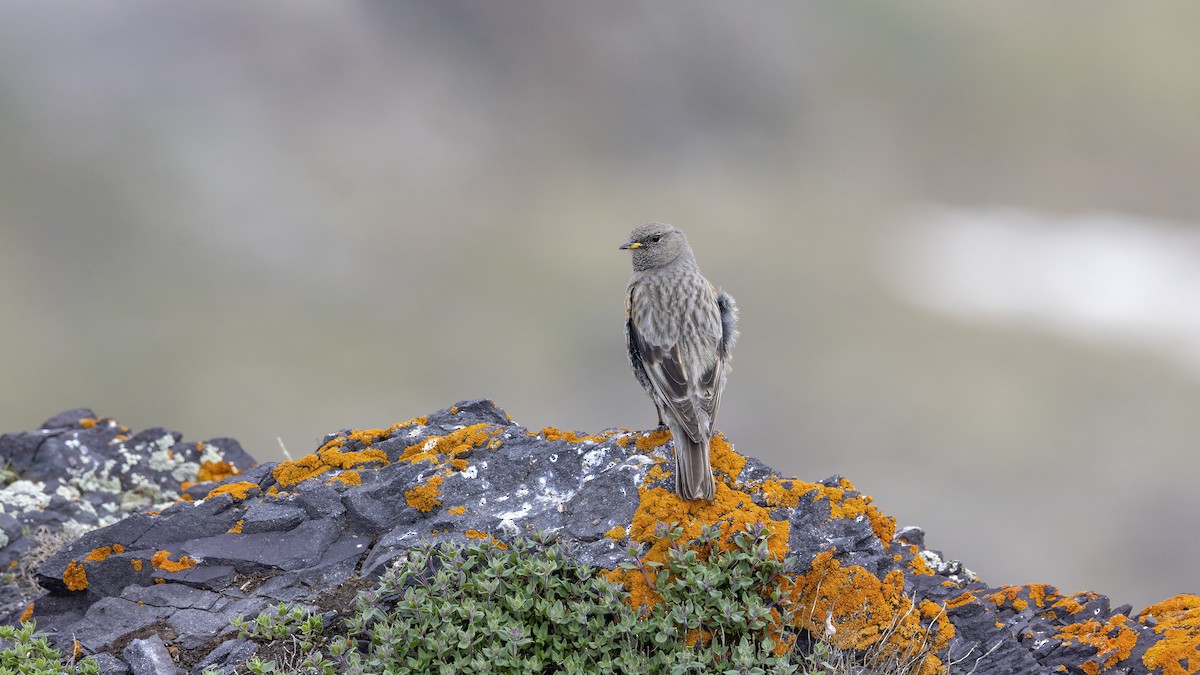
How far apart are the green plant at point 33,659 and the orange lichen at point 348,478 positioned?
2129 mm

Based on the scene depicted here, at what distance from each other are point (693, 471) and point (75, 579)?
180 inches

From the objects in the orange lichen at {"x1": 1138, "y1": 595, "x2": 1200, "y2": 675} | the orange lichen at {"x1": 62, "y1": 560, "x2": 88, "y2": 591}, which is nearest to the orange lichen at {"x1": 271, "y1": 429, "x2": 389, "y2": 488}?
the orange lichen at {"x1": 62, "y1": 560, "x2": 88, "y2": 591}

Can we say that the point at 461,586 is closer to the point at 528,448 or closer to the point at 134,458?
the point at 528,448

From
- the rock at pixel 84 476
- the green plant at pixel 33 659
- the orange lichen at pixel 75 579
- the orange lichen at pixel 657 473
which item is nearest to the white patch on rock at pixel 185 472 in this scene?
the rock at pixel 84 476

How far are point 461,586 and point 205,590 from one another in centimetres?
205

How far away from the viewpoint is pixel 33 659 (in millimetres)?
6699

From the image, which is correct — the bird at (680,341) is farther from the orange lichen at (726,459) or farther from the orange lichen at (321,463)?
the orange lichen at (321,463)

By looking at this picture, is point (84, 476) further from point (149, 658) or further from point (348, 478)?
point (149, 658)

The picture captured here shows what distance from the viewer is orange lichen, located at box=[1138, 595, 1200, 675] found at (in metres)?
6.55

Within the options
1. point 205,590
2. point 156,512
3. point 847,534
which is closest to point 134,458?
point 156,512

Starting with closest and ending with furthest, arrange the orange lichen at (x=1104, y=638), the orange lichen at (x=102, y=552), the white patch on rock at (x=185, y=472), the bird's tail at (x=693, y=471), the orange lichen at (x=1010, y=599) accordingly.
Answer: the orange lichen at (x=1104, y=638) < the bird's tail at (x=693, y=471) < the orange lichen at (x=1010, y=599) < the orange lichen at (x=102, y=552) < the white patch on rock at (x=185, y=472)

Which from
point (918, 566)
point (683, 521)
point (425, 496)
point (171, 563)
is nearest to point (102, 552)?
point (171, 563)

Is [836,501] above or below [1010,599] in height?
above

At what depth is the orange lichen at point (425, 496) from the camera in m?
7.66
